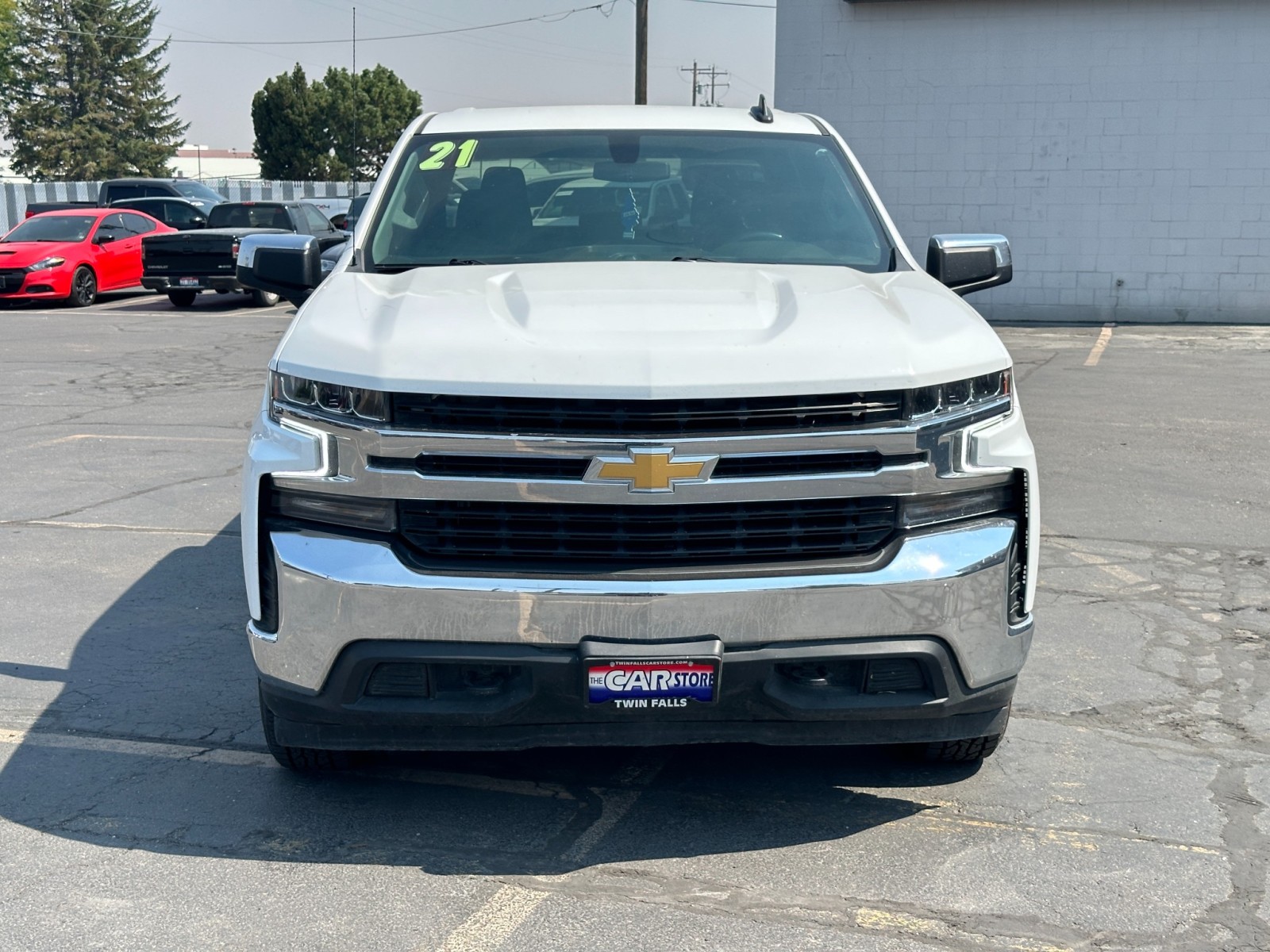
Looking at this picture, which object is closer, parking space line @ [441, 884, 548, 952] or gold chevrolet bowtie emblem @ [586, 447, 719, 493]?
parking space line @ [441, 884, 548, 952]

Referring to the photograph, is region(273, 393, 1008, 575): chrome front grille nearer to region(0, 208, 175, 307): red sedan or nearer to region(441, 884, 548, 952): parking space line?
region(441, 884, 548, 952): parking space line

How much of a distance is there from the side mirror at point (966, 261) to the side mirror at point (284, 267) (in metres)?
2.22

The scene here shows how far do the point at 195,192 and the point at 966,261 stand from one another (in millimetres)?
31032

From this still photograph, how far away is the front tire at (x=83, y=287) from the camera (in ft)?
72.8

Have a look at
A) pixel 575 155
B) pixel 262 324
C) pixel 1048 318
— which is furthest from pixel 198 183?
pixel 575 155

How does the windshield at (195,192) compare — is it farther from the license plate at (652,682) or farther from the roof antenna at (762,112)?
the license plate at (652,682)

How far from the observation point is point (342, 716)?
12.0 ft

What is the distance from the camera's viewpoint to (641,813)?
402 centimetres

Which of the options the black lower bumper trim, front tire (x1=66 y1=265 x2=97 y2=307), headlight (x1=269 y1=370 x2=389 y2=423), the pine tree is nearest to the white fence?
front tire (x1=66 y1=265 x2=97 y2=307)

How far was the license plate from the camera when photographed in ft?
11.5

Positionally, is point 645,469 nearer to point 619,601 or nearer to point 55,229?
point 619,601

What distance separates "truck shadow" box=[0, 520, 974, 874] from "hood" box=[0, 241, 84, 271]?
18.7 metres

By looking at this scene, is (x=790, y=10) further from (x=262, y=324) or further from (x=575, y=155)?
(x=575, y=155)

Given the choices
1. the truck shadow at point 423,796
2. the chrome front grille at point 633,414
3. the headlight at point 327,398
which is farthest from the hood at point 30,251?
the chrome front grille at point 633,414
